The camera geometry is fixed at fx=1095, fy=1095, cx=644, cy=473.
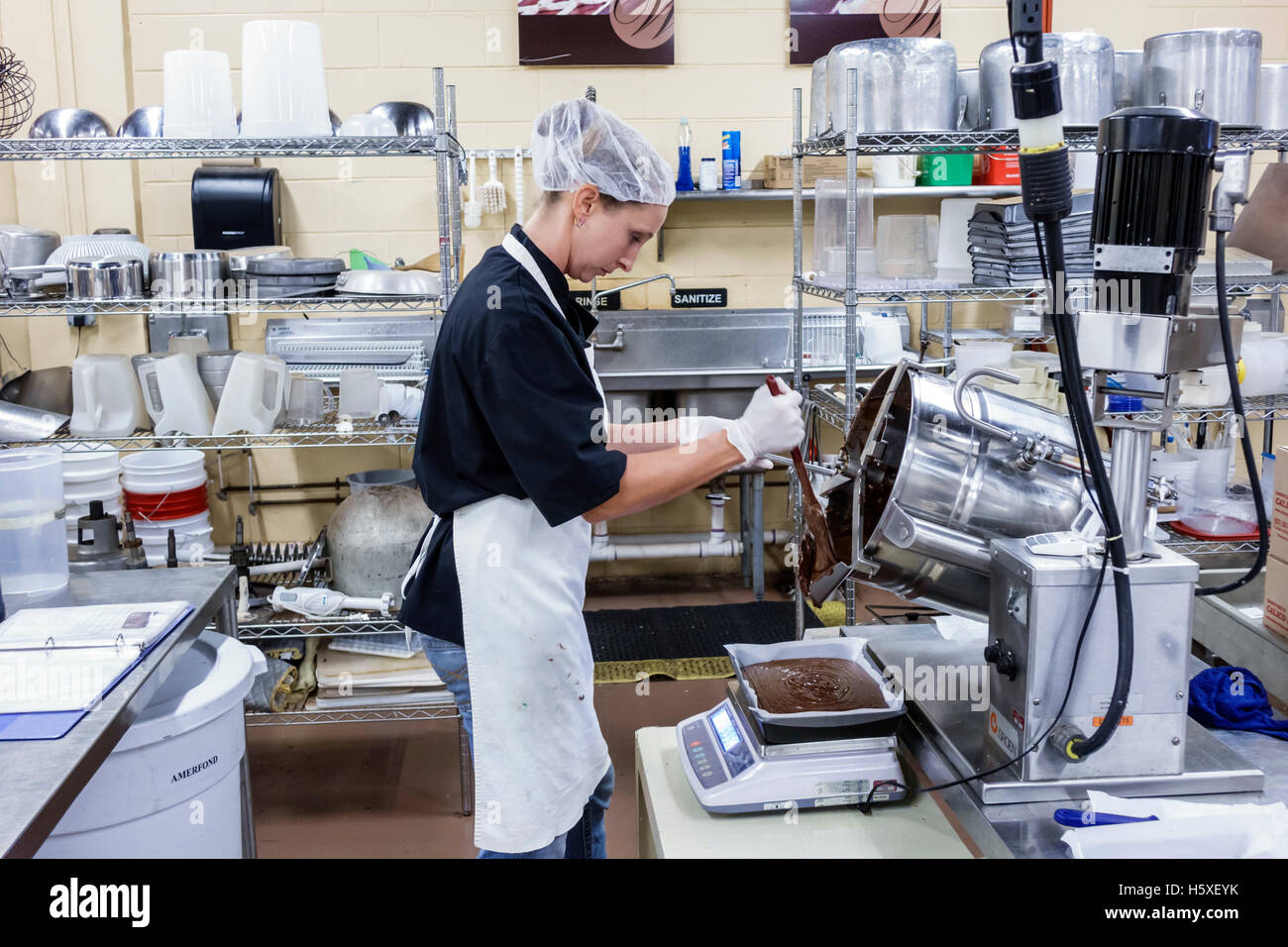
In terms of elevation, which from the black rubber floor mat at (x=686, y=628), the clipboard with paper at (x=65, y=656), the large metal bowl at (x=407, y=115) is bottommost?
the black rubber floor mat at (x=686, y=628)

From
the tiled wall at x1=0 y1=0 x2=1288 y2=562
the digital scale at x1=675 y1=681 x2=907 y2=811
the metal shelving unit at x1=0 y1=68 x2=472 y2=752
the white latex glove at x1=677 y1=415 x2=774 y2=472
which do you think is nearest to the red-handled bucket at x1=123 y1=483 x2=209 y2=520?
the metal shelving unit at x1=0 y1=68 x2=472 y2=752

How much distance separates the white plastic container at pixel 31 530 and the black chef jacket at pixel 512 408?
0.68 metres

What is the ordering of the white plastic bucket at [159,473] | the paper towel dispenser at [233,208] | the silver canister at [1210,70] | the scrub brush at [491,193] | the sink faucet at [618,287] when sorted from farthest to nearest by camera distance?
the scrub brush at [491,193] → the sink faucet at [618,287] → the paper towel dispenser at [233,208] → the white plastic bucket at [159,473] → the silver canister at [1210,70]

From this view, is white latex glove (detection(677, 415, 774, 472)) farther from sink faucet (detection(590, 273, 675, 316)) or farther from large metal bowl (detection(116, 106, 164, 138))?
sink faucet (detection(590, 273, 675, 316))

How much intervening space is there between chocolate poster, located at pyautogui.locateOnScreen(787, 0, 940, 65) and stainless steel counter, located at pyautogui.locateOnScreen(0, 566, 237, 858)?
10.8ft

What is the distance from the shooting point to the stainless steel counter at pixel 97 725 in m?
1.15

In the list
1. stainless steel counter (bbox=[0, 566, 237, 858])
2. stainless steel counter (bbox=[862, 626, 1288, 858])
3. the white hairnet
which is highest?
the white hairnet

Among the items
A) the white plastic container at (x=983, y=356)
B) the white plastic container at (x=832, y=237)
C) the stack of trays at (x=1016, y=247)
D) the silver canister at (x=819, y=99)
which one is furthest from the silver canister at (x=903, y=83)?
the white plastic container at (x=983, y=356)

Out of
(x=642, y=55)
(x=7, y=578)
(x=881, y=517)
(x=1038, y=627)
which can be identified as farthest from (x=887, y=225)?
(x=7, y=578)

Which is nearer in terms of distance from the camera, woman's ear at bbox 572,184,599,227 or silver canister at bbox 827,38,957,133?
woman's ear at bbox 572,184,599,227

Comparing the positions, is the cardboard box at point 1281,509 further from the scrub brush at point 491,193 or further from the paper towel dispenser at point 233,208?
the paper towel dispenser at point 233,208

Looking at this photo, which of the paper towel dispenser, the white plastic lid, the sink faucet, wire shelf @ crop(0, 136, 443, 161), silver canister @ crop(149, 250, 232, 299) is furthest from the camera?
the sink faucet

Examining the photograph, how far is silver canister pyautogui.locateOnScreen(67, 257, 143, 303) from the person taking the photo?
9.28ft

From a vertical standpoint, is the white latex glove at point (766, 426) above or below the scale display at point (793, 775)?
above
